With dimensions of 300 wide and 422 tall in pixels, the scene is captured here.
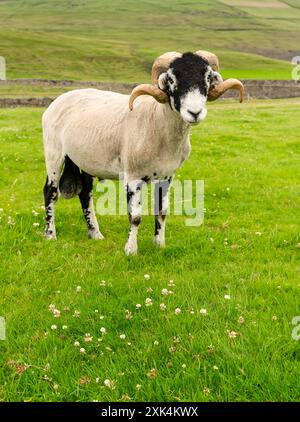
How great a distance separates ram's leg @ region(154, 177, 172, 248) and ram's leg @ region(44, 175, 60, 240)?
7.53 feet

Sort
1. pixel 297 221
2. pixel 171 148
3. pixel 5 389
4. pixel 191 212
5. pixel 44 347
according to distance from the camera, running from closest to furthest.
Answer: pixel 5 389
pixel 44 347
pixel 171 148
pixel 297 221
pixel 191 212

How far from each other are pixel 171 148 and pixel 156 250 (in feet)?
6.96

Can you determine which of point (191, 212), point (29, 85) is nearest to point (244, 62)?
point (29, 85)

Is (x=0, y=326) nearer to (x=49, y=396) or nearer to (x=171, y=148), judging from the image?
(x=49, y=396)

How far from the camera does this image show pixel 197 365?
5258mm

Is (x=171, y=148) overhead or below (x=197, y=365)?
overhead

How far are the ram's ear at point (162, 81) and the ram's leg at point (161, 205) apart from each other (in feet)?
6.93

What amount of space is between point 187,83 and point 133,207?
9.13 feet

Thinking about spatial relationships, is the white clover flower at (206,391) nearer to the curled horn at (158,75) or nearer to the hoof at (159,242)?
the curled horn at (158,75)

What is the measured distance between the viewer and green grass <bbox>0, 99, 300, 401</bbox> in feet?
16.7

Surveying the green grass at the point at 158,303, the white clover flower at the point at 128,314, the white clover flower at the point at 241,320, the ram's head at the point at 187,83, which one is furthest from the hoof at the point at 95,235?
the white clover flower at the point at 241,320

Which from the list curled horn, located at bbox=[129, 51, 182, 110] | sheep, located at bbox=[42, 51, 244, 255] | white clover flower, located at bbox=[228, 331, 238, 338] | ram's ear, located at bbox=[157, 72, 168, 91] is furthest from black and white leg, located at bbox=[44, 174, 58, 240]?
white clover flower, located at bbox=[228, 331, 238, 338]

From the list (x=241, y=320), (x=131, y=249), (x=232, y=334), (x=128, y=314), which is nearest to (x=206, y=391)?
(x=232, y=334)
